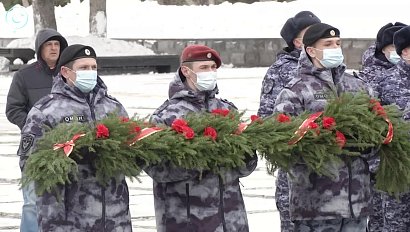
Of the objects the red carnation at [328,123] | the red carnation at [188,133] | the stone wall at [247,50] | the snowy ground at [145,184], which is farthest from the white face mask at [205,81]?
the stone wall at [247,50]

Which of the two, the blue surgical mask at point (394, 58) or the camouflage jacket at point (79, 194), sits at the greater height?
the blue surgical mask at point (394, 58)

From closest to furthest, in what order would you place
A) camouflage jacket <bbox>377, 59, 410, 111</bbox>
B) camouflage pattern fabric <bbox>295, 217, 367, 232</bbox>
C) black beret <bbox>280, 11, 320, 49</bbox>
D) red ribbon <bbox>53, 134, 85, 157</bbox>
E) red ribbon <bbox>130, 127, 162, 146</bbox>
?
red ribbon <bbox>53, 134, 85, 157</bbox> → red ribbon <bbox>130, 127, 162, 146</bbox> → camouflage pattern fabric <bbox>295, 217, 367, 232</bbox> → camouflage jacket <bbox>377, 59, 410, 111</bbox> → black beret <bbox>280, 11, 320, 49</bbox>

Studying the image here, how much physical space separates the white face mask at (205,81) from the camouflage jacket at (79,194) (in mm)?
457

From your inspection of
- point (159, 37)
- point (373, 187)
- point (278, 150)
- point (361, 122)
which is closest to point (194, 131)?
point (278, 150)

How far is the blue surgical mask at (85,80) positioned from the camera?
684cm

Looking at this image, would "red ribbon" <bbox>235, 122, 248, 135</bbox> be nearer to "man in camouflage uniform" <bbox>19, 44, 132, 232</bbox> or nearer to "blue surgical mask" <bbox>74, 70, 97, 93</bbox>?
"man in camouflage uniform" <bbox>19, 44, 132, 232</bbox>

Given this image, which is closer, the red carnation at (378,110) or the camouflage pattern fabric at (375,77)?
the red carnation at (378,110)

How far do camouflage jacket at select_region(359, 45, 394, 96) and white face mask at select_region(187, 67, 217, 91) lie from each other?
1.91 m


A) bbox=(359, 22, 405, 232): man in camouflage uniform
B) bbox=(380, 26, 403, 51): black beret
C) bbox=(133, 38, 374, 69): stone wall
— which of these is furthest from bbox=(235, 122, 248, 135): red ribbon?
bbox=(133, 38, 374, 69): stone wall

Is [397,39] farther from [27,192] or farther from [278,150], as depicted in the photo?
[27,192]

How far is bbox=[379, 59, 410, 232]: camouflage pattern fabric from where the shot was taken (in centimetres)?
828

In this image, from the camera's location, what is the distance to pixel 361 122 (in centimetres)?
700

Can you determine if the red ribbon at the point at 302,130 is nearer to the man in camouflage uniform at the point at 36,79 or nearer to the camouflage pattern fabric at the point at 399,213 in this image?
the camouflage pattern fabric at the point at 399,213

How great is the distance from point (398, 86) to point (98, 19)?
28.5 meters
